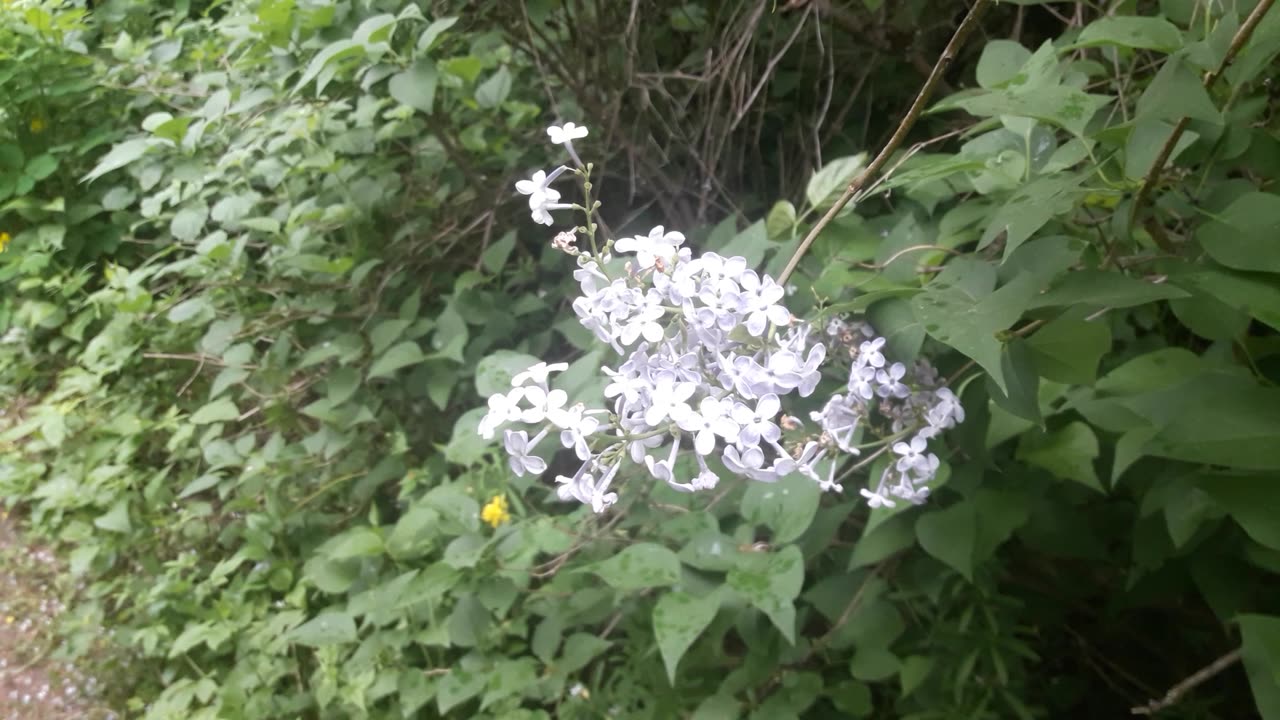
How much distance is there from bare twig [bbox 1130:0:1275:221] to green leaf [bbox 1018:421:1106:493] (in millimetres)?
328

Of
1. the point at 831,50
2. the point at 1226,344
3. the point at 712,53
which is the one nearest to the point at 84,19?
the point at 712,53

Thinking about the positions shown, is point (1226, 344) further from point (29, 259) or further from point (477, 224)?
point (29, 259)

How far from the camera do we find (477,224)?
2012 millimetres

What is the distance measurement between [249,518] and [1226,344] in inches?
79.4

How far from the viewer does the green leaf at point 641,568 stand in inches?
43.8

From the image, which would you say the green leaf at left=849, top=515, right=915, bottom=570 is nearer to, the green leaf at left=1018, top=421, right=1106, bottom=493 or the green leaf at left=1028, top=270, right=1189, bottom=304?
the green leaf at left=1018, top=421, right=1106, bottom=493

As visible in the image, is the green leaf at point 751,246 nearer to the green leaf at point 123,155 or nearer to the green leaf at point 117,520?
the green leaf at point 123,155

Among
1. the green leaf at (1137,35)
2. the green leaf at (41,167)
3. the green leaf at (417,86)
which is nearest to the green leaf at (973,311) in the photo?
the green leaf at (1137,35)

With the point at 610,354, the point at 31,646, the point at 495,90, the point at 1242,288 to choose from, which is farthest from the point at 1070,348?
the point at 31,646

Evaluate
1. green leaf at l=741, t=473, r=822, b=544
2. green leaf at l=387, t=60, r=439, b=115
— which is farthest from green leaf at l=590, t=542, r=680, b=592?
green leaf at l=387, t=60, r=439, b=115

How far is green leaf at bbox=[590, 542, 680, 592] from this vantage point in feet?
3.65

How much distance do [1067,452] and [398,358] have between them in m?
1.27

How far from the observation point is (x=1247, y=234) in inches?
31.4

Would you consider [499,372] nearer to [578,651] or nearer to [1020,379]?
[578,651]
